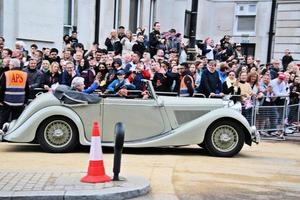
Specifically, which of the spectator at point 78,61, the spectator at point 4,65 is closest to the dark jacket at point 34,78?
the spectator at point 4,65

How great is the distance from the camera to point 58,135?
961cm

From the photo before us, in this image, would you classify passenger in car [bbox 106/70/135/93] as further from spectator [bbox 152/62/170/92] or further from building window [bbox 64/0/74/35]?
building window [bbox 64/0/74/35]

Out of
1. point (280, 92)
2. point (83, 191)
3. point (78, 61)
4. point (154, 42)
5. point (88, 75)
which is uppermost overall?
point (154, 42)

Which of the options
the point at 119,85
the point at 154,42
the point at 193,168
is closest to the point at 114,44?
the point at 154,42

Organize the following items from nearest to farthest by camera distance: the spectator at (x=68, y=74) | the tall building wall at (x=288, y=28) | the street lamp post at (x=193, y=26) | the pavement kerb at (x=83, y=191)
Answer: the pavement kerb at (x=83, y=191) < the spectator at (x=68, y=74) < the street lamp post at (x=193, y=26) < the tall building wall at (x=288, y=28)

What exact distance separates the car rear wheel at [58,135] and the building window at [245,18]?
23459mm

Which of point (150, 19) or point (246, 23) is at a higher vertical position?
point (246, 23)

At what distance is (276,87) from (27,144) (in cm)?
639

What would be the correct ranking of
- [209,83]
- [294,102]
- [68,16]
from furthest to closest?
[68,16], [294,102], [209,83]

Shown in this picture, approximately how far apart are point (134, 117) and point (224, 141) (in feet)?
5.69

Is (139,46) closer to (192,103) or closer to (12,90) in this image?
(12,90)

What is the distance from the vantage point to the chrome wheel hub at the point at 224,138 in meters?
9.84

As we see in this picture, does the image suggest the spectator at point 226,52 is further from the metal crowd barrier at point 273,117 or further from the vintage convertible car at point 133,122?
the vintage convertible car at point 133,122

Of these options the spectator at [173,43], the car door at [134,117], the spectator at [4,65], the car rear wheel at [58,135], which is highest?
the spectator at [173,43]
